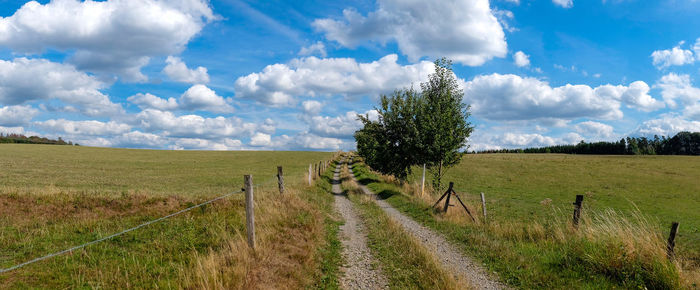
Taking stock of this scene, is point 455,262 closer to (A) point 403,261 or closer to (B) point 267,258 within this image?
(A) point 403,261

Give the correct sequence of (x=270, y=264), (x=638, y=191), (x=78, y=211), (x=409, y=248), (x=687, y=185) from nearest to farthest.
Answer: (x=270, y=264)
(x=409, y=248)
(x=78, y=211)
(x=638, y=191)
(x=687, y=185)

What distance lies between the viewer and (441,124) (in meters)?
24.5

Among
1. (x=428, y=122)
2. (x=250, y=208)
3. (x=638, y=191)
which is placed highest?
(x=428, y=122)

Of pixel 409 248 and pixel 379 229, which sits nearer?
pixel 409 248

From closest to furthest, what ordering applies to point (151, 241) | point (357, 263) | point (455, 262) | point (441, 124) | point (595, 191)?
point (357, 263) → point (455, 262) → point (151, 241) → point (441, 124) → point (595, 191)

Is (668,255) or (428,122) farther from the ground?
(428,122)

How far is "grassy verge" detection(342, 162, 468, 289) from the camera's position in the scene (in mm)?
7155

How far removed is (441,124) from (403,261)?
1729 cm

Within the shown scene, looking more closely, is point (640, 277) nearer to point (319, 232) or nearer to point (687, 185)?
point (319, 232)

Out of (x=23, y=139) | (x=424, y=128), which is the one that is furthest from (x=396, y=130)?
(x=23, y=139)

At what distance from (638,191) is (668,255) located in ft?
120

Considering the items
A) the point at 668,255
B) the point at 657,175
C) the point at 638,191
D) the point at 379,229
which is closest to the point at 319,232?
the point at 379,229

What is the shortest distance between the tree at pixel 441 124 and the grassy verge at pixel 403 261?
41.5 feet

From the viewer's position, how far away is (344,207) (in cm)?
1905
